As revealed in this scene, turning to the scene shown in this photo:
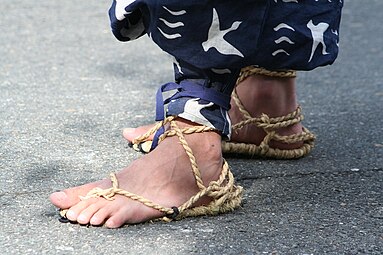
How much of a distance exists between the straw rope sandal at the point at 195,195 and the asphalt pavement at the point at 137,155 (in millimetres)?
20

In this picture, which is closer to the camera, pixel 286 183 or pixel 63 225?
pixel 63 225

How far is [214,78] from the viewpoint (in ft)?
4.87

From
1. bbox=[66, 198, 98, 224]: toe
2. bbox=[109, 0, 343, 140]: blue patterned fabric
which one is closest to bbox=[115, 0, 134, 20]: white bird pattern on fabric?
bbox=[109, 0, 343, 140]: blue patterned fabric

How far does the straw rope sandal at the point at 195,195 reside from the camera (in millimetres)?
1413

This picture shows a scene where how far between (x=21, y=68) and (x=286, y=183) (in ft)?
4.09

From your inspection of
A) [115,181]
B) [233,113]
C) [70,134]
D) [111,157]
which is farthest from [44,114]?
[115,181]

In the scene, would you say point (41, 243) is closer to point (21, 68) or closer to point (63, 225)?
point (63, 225)

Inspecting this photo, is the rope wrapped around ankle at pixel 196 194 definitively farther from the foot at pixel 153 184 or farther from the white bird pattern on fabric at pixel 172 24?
the white bird pattern on fabric at pixel 172 24

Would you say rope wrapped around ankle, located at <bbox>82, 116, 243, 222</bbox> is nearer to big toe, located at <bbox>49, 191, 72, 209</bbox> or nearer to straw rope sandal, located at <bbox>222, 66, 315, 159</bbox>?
big toe, located at <bbox>49, 191, 72, 209</bbox>

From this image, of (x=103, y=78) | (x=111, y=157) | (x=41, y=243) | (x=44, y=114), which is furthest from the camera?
(x=103, y=78)

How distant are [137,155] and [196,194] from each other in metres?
0.37

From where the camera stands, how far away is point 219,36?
1431 millimetres

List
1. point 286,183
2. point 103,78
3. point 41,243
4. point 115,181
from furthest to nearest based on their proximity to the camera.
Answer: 1. point 103,78
2. point 286,183
3. point 115,181
4. point 41,243

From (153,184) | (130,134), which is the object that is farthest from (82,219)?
(130,134)
